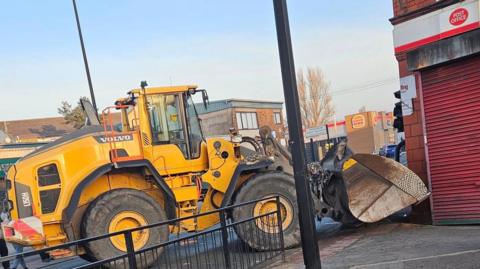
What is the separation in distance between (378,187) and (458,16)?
3150 mm

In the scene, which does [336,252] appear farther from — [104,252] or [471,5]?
[471,5]

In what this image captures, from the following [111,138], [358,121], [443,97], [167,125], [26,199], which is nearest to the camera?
[443,97]

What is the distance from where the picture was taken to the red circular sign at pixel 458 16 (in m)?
7.38

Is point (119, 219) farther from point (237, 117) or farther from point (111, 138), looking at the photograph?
point (237, 117)

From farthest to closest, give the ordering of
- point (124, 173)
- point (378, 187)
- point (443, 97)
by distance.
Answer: point (124, 173), point (378, 187), point (443, 97)

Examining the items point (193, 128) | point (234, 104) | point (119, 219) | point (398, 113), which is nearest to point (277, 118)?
point (234, 104)

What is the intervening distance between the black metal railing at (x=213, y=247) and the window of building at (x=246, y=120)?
37237 millimetres

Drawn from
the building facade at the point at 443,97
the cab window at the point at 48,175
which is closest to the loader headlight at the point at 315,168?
the building facade at the point at 443,97

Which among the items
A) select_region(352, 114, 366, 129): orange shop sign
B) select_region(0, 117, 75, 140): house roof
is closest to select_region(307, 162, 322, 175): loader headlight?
select_region(0, 117, 75, 140): house roof

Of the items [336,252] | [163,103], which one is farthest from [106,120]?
[336,252]

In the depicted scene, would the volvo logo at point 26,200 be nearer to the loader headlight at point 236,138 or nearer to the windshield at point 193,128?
the windshield at point 193,128

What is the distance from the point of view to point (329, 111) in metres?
65.6

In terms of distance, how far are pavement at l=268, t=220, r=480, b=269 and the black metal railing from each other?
0.37 m

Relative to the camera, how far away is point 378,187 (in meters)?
8.50
